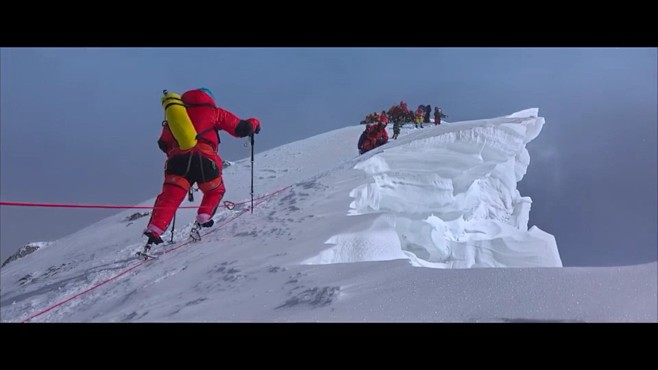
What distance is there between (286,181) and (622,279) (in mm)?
4761

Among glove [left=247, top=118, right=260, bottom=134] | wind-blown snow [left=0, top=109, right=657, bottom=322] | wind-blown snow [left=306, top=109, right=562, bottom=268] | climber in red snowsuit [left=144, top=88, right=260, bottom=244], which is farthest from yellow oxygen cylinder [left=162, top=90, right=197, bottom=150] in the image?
wind-blown snow [left=306, top=109, right=562, bottom=268]

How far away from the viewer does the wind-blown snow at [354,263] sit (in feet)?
6.66

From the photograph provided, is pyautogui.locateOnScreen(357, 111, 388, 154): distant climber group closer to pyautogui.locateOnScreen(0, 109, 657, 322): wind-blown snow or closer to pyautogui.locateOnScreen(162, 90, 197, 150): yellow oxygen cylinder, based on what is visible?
pyautogui.locateOnScreen(0, 109, 657, 322): wind-blown snow

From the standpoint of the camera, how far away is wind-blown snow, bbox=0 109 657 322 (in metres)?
2.03

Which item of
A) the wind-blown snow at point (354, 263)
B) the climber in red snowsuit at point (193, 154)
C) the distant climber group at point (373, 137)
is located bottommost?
the wind-blown snow at point (354, 263)

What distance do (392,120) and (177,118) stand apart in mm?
7697

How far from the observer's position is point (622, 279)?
2000mm

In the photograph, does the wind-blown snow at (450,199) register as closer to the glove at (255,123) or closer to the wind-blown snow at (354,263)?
the wind-blown snow at (354,263)

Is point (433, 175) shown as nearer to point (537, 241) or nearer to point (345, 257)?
point (537, 241)

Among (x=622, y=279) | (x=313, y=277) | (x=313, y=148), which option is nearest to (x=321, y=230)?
(x=313, y=277)

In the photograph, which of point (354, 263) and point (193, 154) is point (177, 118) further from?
point (354, 263)

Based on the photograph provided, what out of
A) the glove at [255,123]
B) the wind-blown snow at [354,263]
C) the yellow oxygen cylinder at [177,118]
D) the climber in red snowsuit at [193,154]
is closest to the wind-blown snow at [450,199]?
the wind-blown snow at [354,263]

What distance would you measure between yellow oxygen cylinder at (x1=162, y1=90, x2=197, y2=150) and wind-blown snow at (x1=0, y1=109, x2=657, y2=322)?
109cm

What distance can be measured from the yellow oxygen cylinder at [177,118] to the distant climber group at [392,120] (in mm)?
4402
